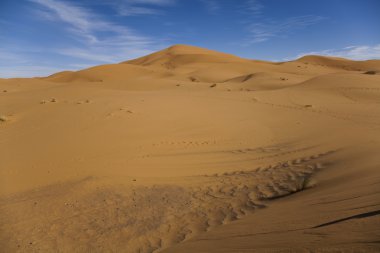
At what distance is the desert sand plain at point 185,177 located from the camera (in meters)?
3.74

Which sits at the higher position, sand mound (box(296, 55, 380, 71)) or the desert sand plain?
sand mound (box(296, 55, 380, 71))

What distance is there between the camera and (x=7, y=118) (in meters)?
10.6

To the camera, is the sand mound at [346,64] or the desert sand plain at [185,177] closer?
the desert sand plain at [185,177]

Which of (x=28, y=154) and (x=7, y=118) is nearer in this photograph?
Answer: (x=28, y=154)

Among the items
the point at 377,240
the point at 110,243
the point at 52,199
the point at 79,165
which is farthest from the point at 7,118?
the point at 377,240

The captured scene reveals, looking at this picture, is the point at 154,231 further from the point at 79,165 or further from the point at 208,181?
the point at 79,165

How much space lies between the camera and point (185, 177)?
6.93m

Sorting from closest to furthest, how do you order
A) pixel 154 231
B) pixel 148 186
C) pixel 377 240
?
pixel 377 240 → pixel 154 231 → pixel 148 186

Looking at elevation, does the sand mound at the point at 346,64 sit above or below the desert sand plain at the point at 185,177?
above

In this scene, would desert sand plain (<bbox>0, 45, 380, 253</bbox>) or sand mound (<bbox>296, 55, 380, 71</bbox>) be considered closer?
desert sand plain (<bbox>0, 45, 380, 253</bbox>)

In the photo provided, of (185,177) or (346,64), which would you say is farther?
(346,64)

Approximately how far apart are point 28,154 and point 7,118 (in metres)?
3.68

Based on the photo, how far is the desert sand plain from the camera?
12.3ft

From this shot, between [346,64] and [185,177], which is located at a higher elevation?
[346,64]
